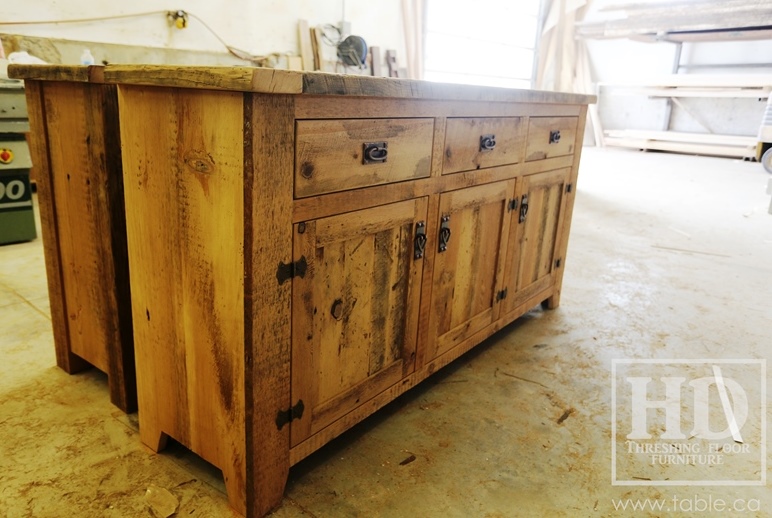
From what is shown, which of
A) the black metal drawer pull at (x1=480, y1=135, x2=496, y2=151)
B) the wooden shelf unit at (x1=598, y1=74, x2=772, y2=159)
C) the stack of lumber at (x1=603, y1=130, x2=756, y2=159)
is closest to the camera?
the black metal drawer pull at (x1=480, y1=135, x2=496, y2=151)

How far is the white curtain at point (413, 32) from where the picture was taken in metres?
6.25

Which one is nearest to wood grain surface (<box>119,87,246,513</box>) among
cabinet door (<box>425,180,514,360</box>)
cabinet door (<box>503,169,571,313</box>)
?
cabinet door (<box>425,180,514,360</box>)

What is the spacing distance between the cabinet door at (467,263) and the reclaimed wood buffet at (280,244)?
1cm

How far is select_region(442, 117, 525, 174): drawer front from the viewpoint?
1504mm

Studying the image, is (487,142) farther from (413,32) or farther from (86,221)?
(413,32)

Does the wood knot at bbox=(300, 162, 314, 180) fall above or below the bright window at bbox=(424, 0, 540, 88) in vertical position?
below

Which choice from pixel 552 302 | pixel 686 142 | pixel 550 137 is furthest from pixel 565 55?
pixel 550 137

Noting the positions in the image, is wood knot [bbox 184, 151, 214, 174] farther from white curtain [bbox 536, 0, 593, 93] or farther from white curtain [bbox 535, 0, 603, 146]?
white curtain [bbox 535, 0, 603, 146]

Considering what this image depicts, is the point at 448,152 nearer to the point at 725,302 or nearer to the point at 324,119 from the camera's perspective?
the point at 324,119

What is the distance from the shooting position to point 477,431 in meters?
1.52

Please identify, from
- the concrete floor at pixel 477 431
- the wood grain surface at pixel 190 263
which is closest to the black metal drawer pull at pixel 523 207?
the concrete floor at pixel 477 431

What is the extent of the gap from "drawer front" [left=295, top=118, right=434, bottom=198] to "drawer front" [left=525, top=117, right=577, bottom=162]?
645mm

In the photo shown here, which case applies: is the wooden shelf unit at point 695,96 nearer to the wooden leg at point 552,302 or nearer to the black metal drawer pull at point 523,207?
the wooden leg at point 552,302

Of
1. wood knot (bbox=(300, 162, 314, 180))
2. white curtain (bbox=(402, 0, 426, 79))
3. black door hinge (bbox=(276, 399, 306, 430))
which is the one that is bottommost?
black door hinge (bbox=(276, 399, 306, 430))
